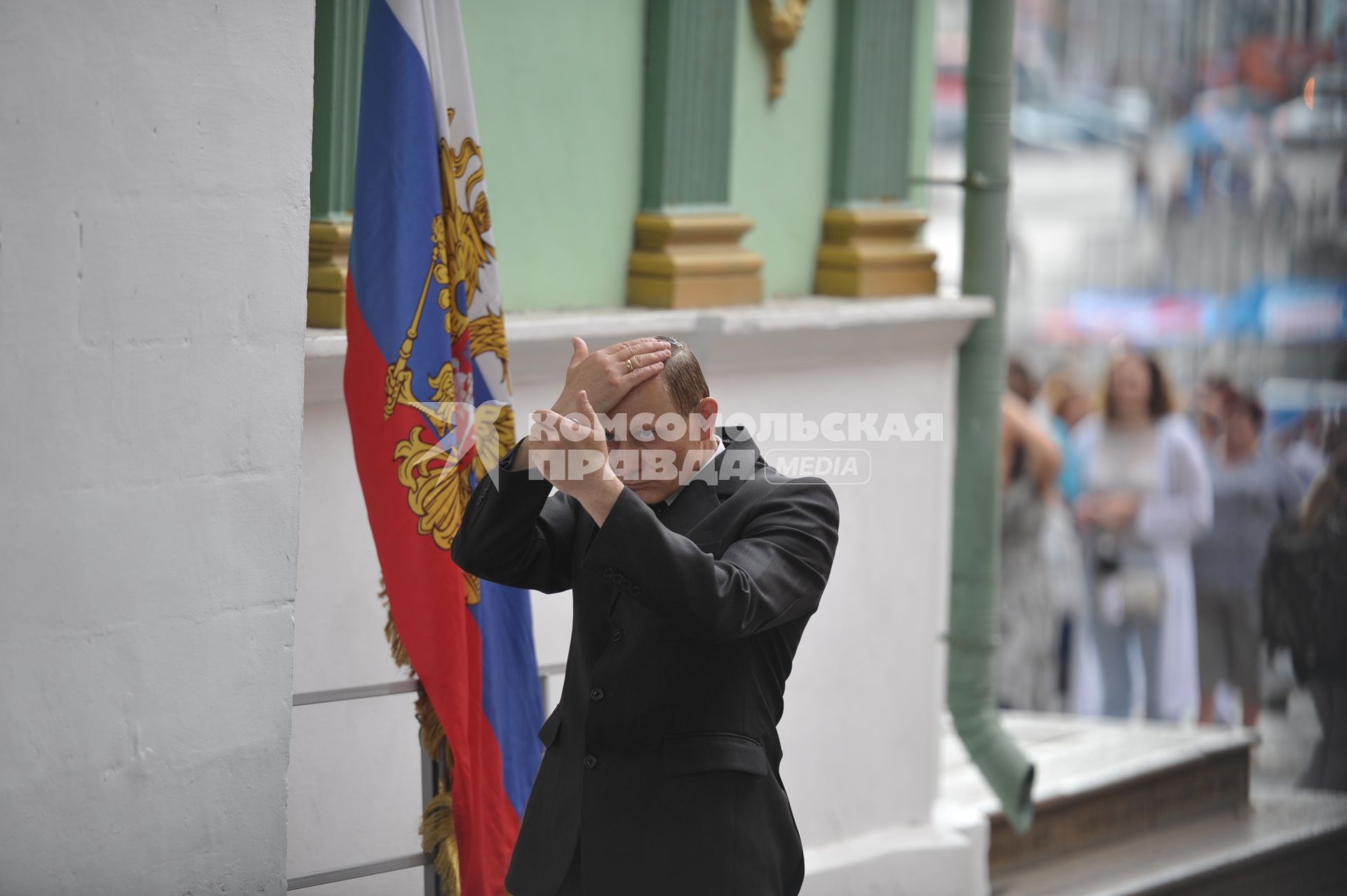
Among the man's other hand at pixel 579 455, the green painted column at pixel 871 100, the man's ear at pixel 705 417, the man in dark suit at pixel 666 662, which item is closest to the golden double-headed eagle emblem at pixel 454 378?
the man in dark suit at pixel 666 662

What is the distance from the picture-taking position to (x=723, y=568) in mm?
2695

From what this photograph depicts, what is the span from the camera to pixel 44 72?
9.52 ft

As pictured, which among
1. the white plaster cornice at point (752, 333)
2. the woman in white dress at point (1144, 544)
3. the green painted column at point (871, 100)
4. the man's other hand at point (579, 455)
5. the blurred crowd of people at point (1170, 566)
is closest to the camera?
the man's other hand at point (579, 455)

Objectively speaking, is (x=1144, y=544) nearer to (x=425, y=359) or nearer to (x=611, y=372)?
(x=425, y=359)

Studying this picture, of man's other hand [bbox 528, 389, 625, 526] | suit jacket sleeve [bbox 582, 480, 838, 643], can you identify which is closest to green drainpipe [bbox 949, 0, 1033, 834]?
suit jacket sleeve [bbox 582, 480, 838, 643]

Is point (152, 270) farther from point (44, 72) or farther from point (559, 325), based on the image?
point (559, 325)

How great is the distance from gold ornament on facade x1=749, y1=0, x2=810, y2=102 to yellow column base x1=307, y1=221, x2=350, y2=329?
1.70m

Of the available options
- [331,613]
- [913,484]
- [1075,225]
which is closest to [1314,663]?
[913,484]

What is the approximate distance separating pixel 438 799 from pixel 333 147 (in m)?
1.64

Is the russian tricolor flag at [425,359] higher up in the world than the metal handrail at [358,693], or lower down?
higher up

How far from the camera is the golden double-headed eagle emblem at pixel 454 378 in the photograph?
3654 millimetres

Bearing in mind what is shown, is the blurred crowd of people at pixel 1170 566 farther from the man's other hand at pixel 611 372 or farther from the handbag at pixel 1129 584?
the man's other hand at pixel 611 372

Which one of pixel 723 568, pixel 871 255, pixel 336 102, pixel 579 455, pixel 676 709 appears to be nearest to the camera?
pixel 579 455

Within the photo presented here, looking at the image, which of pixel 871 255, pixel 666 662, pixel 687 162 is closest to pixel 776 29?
pixel 687 162
